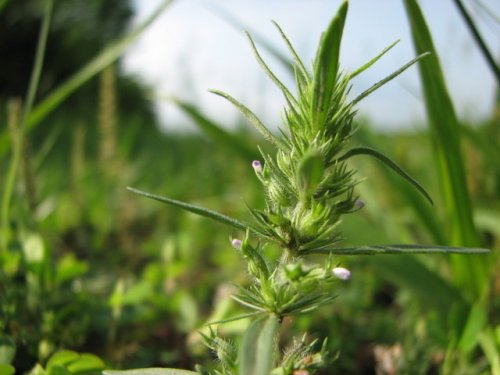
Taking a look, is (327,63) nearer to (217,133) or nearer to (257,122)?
(257,122)

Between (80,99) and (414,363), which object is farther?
(80,99)

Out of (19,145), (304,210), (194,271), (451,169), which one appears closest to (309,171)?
(304,210)

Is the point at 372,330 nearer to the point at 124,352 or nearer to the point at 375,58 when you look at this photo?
the point at 124,352

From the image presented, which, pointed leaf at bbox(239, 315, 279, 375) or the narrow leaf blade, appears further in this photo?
the narrow leaf blade

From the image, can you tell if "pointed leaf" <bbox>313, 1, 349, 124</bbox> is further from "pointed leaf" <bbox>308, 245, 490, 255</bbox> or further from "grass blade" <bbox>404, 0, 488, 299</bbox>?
"grass blade" <bbox>404, 0, 488, 299</bbox>

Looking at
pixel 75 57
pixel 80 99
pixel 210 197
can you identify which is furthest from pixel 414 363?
pixel 75 57

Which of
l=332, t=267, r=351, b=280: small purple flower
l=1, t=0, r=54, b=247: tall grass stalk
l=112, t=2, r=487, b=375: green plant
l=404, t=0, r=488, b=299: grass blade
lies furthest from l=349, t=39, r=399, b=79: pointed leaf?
l=1, t=0, r=54, b=247: tall grass stalk

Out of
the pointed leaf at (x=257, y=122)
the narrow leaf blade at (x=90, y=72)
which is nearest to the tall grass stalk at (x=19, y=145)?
the narrow leaf blade at (x=90, y=72)
